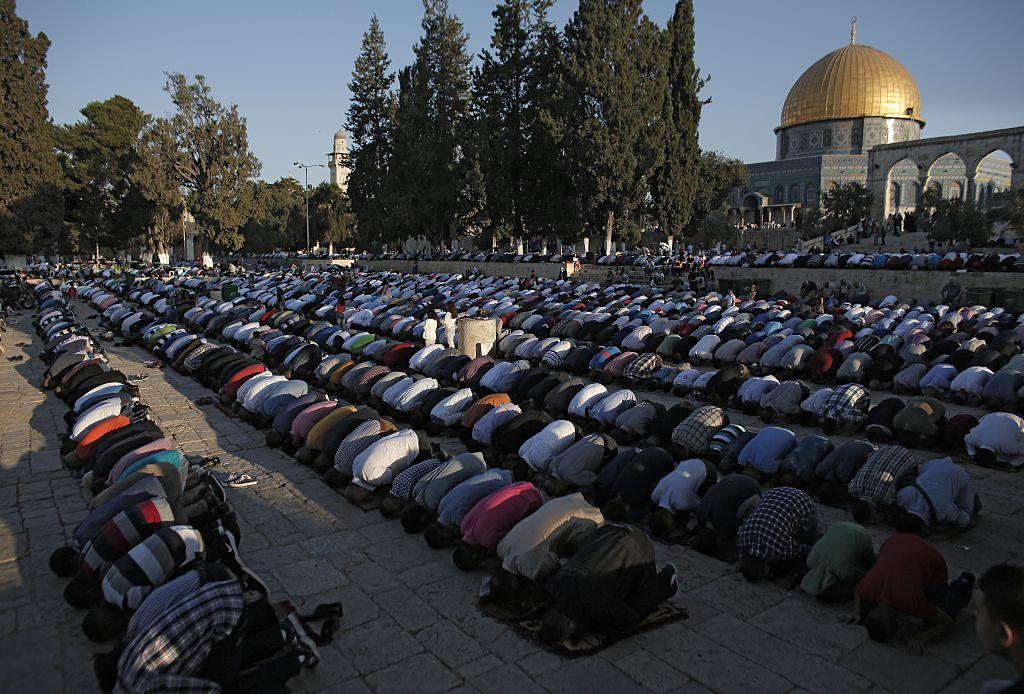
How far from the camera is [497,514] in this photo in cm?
596

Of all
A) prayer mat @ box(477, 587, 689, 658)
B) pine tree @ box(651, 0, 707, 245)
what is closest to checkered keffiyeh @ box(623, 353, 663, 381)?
prayer mat @ box(477, 587, 689, 658)

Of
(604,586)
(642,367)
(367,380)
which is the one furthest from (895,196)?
(604,586)

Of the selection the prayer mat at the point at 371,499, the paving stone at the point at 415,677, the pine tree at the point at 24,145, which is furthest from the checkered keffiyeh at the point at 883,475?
the pine tree at the point at 24,145

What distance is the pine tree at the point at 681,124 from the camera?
34.8 metres

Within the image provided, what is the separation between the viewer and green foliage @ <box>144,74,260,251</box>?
153 ft

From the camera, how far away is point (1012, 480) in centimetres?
809

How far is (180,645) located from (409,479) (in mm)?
3451

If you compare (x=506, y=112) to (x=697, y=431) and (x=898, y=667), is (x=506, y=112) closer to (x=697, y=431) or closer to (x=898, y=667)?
(x=697, y=431)

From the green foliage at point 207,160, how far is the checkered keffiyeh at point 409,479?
151 ft

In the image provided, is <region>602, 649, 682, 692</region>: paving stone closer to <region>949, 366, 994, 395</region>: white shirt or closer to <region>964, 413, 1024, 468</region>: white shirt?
<region>964, 413, 1024, 468</region>: white shirt

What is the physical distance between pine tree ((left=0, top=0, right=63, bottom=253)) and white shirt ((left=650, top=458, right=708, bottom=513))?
3929 centimetres

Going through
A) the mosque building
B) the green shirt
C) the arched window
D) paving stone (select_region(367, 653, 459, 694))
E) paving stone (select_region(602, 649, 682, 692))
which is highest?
the mosque building

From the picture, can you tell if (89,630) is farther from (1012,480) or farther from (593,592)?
(1012,480)

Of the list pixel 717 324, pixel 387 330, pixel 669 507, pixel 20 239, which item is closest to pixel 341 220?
pixel 20 239
